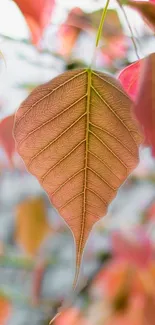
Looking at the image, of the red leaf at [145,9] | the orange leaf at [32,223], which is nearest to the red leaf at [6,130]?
the red leaf at [145,9]

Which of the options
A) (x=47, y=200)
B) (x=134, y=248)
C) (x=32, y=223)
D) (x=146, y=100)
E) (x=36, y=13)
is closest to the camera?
(x=146, y=100)

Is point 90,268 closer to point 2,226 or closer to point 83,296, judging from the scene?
point 2,226

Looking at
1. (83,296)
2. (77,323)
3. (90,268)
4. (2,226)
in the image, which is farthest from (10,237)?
(77,323)

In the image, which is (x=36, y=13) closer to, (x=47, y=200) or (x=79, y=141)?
(x=79, y=141)

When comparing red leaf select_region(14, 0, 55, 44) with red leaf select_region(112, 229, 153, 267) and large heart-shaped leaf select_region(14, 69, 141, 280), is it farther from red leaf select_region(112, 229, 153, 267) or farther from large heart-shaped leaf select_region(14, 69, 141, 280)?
red leaf select_region(112, 229, 153, 267)

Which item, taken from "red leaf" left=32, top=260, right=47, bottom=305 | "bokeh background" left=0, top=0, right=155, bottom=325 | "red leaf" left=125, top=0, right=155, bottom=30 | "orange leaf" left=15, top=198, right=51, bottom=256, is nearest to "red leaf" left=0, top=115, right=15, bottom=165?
"bokeh background" left=0, top=0, right=155, bottom=325

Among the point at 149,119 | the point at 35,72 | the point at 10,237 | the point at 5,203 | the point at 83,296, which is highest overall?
the point at 35,72

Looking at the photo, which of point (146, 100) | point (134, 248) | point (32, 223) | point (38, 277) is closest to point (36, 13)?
point (146, 100)

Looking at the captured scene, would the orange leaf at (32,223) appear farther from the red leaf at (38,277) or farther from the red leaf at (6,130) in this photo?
the red leaf at (6,130)
